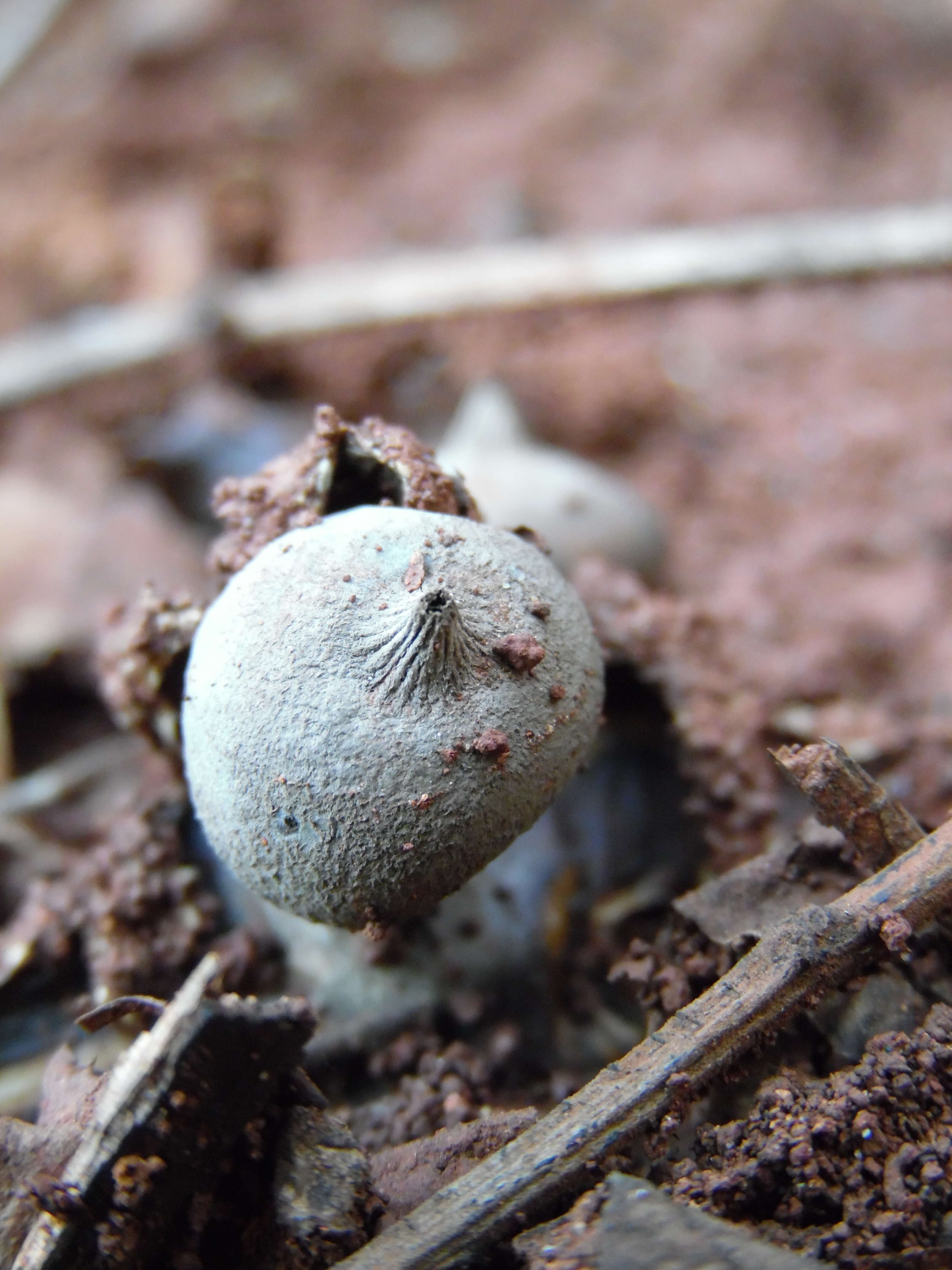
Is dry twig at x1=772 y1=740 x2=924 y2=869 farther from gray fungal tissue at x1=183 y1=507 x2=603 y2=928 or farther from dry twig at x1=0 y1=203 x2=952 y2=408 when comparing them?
dry twig at x1=0 y1=203 x2=952 y2=408

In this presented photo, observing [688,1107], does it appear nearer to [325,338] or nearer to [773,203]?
[325,338]

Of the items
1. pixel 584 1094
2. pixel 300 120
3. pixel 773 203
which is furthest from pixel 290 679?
pixel 300 120

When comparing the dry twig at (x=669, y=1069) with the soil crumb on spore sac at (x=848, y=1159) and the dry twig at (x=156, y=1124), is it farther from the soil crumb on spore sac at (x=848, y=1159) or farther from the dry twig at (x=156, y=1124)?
the dry twig at (x=156, y=1124)

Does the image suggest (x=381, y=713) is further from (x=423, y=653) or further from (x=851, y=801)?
(x=851, y=801)

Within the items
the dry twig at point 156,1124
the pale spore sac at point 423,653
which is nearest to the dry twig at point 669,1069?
the dry twig at point 156,1124

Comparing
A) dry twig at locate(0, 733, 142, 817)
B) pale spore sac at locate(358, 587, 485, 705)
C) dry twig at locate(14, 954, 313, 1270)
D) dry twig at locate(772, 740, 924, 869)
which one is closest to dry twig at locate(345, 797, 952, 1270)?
dry twig at locate(772, 740, 924, 869)

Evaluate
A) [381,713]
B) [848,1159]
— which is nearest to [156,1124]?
[381,713]
